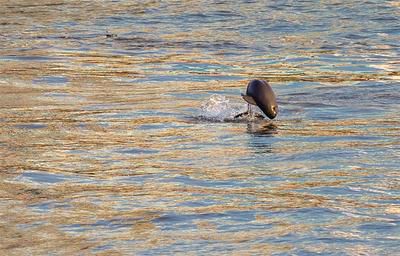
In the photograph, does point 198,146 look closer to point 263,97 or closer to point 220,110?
point 263,97

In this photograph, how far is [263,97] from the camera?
12.8m

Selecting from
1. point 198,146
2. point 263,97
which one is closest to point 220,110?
point 263,97

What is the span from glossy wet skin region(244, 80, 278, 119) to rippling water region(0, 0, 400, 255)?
166mm

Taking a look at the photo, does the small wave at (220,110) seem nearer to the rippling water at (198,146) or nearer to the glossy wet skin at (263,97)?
the rippling water at (198,146)

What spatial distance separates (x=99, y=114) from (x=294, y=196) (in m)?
5.06

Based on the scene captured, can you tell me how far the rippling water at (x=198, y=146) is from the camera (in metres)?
7.86

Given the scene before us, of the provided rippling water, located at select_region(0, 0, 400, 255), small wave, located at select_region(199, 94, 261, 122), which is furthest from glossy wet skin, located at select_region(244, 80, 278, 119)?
small wave, located at select_region(199, 94, 261, 122)

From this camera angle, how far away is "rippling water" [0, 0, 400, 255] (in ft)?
25.8

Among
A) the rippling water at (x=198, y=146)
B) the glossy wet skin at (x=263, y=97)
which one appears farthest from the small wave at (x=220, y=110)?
the glossy wet skin at (x=263, y=97)

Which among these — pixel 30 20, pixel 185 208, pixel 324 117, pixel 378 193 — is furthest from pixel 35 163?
pixel 30 20

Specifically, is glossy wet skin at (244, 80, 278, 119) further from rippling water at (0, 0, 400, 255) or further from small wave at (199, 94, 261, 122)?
small wave at (199, 94, 261, 122)

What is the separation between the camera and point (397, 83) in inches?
644

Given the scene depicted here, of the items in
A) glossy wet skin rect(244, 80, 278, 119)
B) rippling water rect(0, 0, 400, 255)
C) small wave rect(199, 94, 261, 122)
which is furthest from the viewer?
small wave rect(199, 94, 261, 122)

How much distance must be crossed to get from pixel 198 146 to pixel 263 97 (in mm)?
1673
